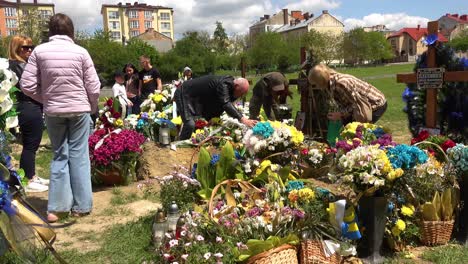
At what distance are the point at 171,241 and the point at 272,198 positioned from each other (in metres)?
0.80

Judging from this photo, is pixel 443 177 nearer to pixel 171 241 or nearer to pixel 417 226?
pixel 417 226

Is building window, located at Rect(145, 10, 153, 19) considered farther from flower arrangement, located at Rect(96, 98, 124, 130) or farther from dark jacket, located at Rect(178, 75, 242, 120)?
dark jacket, located at Rect(178, 75, 242, 120)

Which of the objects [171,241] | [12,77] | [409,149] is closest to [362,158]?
[409,149]

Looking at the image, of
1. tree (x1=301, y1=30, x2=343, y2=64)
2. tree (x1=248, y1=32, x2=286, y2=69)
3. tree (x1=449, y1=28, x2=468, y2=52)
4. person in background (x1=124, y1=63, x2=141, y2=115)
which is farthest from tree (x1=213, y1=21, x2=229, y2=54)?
person in background (x1=124, y1=63, x2=141, y2=115)

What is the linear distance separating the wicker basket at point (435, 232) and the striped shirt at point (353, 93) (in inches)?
61.3

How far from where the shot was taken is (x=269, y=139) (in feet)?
13.2

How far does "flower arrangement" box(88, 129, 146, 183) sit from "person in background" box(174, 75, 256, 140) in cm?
65

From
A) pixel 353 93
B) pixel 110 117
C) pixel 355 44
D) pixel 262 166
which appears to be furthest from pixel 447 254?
pixel 355 44

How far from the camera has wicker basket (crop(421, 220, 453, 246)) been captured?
3.52 m

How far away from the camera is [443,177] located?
3.63 meters

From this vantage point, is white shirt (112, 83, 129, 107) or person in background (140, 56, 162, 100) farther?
person in background (140, 56, 162, 100)

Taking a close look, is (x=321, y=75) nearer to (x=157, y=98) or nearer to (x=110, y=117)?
(x=110, y=117)

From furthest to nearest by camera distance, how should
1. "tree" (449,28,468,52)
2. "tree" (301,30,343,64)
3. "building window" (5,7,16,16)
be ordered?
"building window" (5,7,16,16) → "tree" (301,30,343,64) → "tree" (449,28,468,52)


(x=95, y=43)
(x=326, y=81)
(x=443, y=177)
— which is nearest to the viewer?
(x=443, y=177)
